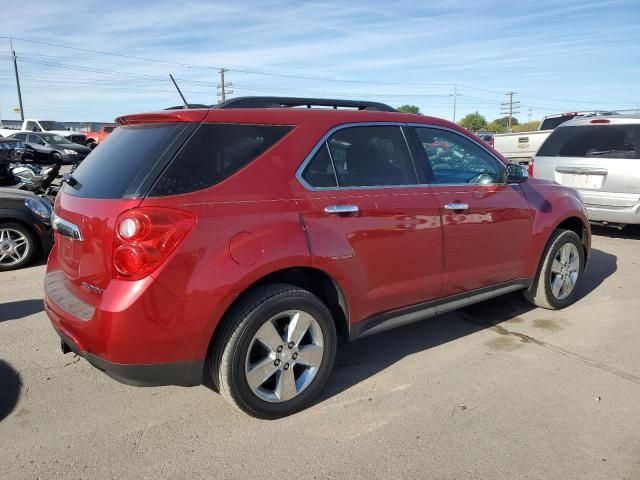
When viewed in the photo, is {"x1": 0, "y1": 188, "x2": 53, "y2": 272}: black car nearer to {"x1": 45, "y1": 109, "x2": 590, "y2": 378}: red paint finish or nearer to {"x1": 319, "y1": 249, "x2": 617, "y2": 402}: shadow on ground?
{"x1": 45, "y1": 109, "x2": 590, "y2": 378}: red paint finish

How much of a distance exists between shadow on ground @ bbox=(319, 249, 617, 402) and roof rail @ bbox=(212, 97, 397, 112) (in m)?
1.77

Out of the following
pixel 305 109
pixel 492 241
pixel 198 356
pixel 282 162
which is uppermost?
pixel 305 109

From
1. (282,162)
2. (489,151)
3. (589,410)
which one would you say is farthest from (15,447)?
(489,151)

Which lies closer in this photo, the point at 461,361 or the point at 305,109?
the point at 305,109

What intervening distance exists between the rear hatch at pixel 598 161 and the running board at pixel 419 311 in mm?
3924

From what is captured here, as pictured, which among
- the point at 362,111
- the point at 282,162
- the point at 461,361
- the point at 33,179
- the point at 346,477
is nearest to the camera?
the point at 346,477

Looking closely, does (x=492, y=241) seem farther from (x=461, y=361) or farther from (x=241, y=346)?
(x=241, y=346)

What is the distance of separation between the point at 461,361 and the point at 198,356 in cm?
199

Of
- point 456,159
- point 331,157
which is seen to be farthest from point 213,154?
point 456,159

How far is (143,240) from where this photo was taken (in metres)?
2.52

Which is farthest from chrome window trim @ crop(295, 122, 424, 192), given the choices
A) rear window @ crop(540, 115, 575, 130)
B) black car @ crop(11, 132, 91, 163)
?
black car @ crop(11, 132, 91, 163)

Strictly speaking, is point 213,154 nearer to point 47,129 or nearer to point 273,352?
point 273,352

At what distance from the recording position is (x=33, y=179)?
328 inches

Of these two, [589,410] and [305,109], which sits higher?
[305,109]
